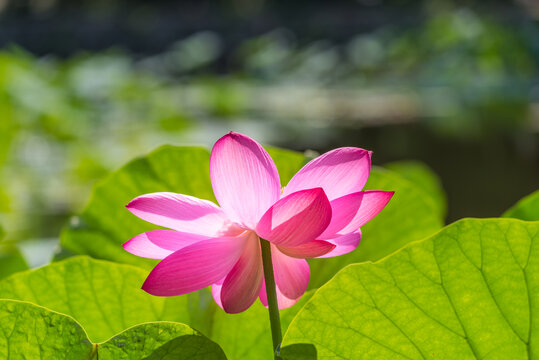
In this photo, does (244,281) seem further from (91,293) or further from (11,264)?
(11,264)

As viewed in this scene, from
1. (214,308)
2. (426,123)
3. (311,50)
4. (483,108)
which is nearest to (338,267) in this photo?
(214,308)

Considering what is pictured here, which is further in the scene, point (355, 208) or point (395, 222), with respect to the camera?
point (395, 222)

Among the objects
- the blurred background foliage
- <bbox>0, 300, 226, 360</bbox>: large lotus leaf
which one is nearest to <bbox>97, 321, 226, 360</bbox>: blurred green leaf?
<bbox>0, 300, 226, 360</bbox>: large lotus leaf

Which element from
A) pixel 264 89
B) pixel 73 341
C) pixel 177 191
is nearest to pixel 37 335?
pixel 73 341

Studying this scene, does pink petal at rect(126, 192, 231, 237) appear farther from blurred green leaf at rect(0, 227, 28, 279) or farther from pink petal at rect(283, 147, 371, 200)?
blurred green leaf at rect(0, 227, 28, 279)

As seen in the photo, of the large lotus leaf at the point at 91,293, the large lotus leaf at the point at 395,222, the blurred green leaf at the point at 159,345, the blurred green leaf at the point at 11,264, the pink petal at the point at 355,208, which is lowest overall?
the blurred green leaf at the point at 11,264

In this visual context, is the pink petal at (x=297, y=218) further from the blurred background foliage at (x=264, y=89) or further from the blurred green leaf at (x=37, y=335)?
the blurred background foliage at (x=264, y=89)

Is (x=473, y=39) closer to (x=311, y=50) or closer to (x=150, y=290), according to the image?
(x=311, y=50)

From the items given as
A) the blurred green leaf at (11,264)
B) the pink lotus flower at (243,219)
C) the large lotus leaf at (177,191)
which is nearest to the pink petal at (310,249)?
the pink lotus flower at (243,219)
